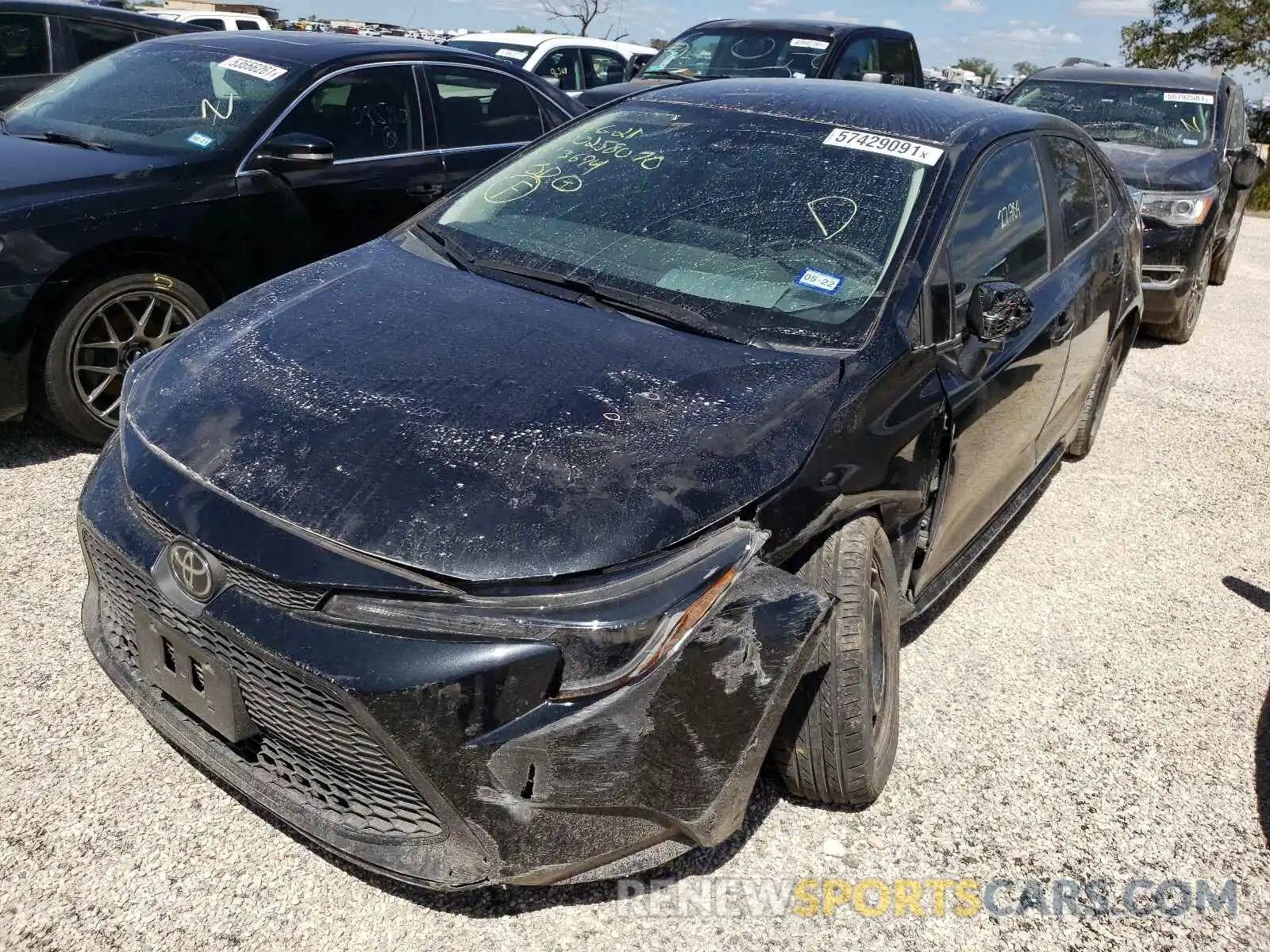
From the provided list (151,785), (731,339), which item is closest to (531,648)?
(731,339)

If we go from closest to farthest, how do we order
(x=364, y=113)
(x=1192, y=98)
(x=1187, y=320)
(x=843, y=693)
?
(x=843, y=693), (x=364, y=113), (x=1187, y=320), (x=1192, y=98)

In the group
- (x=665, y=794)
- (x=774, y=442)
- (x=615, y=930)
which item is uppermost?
(x=774, y=442)

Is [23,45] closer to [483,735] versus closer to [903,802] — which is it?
[483,735]

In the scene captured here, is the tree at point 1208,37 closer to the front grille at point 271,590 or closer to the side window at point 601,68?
the side window at point 601,68

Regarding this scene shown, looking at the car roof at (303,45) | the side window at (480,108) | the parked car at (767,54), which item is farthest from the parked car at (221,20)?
the side window at (480,108)

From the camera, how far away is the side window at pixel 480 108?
5.51m

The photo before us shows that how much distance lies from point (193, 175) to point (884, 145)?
9.45 ft

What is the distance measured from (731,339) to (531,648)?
3.63 ft

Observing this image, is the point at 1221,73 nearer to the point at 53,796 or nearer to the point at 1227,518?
the point at 1227,518

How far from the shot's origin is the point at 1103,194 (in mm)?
4512

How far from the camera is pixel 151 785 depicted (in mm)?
2588

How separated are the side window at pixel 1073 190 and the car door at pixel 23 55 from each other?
6.22 meters

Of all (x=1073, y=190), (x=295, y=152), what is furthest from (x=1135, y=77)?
(x=295, y=152)

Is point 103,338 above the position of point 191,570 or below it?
below
